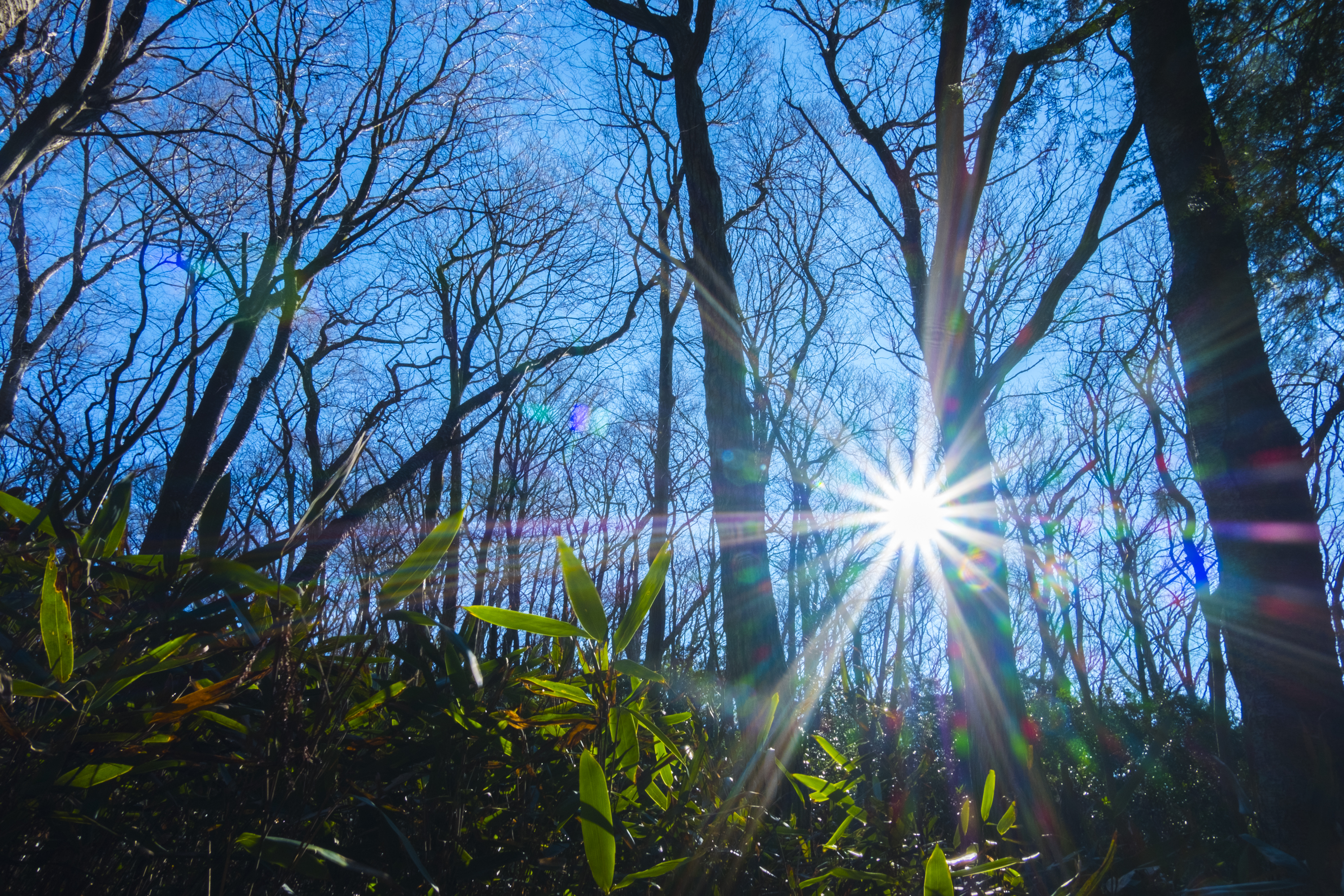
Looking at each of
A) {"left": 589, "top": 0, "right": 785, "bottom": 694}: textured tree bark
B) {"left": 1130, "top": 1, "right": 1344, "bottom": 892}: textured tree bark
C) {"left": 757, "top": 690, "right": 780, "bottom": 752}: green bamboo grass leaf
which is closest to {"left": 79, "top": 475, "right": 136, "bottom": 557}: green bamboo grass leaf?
{"left": 757, "top": 690, "right": 780, "bottom": 752}: green bamboo grass leaf

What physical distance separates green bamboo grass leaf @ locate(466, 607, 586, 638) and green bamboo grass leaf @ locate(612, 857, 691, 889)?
0.56 feet

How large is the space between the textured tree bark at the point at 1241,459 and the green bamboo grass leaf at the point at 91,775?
3.10m

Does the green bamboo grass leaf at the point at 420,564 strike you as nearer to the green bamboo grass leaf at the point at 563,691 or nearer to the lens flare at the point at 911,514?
the green bamboo grass leaf at the point at 563,691

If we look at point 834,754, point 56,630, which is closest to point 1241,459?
point 834,754

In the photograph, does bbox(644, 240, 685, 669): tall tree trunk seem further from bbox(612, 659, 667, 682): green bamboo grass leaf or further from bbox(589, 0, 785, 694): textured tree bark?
bbox(612, 659, 667, 682): green bamboo grass leaf

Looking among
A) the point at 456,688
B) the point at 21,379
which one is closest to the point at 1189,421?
the point at 456,688

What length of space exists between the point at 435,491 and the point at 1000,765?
5946 millimetres

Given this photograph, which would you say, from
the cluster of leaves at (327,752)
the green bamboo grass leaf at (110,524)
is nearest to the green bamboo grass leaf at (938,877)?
the cluster of leaves at (327,752)

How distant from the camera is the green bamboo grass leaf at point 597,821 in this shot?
440 millimetres

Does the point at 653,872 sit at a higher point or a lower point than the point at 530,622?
lower

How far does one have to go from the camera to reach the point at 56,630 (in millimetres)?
420

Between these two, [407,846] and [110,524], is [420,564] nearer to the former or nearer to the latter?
[407,846]

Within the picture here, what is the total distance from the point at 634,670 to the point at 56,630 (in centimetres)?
38

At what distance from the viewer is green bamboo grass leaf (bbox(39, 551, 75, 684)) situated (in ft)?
1.36
